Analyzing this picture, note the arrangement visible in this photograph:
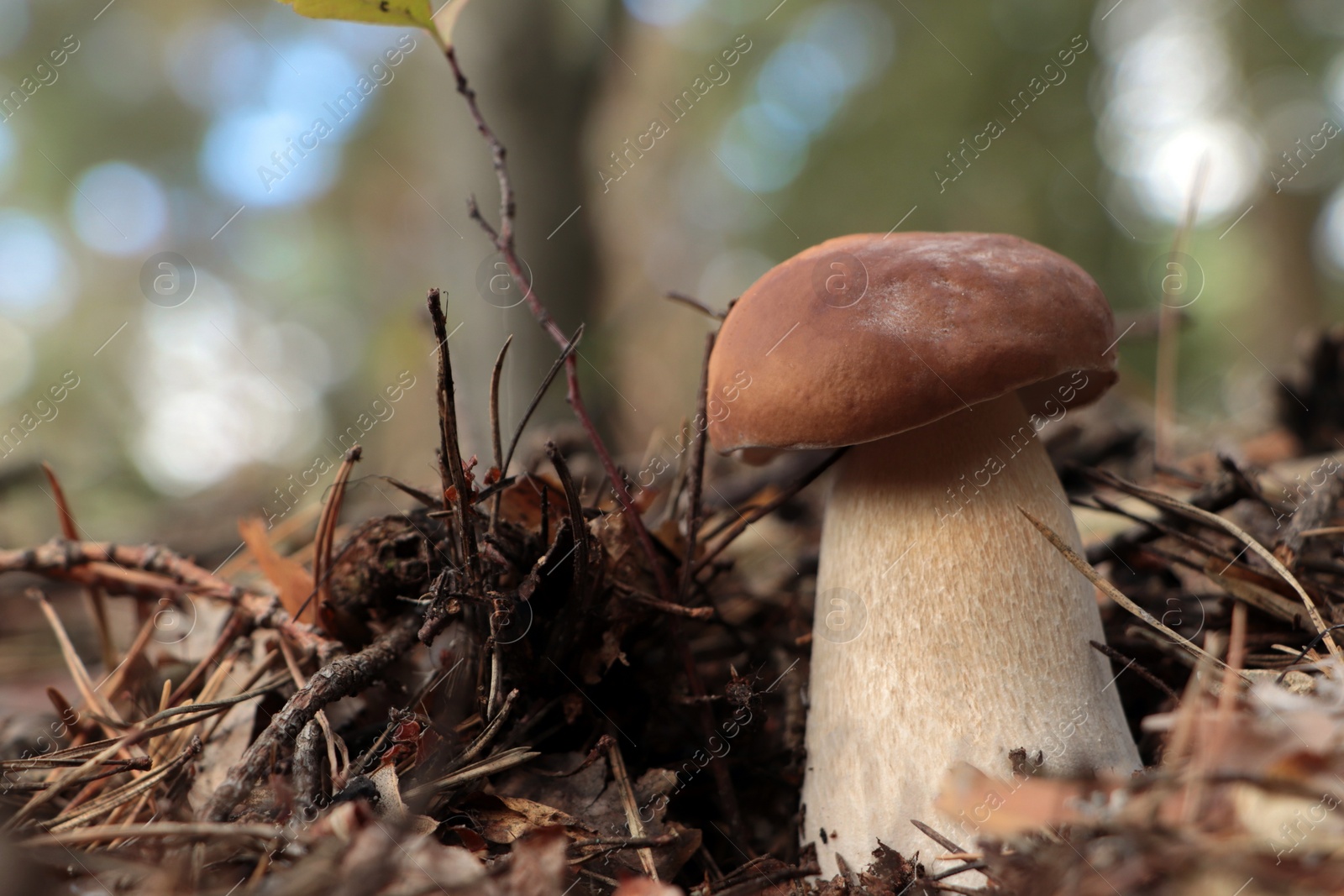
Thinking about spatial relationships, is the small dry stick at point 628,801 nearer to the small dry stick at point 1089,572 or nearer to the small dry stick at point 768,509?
the small dry stick at point 768,509

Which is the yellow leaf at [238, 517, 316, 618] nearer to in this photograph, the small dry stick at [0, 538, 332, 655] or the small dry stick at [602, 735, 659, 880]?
the small dry stick at [0, 538, 332, 655]

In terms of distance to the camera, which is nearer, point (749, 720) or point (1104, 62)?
point (749, 720)

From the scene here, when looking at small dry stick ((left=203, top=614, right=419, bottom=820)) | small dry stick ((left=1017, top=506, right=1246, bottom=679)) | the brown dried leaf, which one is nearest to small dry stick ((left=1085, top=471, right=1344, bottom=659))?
small dry stick ((left=1017, top=506, right=1246, bottom=679))

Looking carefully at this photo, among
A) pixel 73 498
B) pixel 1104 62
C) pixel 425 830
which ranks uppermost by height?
pixel 1104 62

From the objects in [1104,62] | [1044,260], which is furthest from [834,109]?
[1044,260]

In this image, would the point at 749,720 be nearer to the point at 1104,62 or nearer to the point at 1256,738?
the point at 1256,738

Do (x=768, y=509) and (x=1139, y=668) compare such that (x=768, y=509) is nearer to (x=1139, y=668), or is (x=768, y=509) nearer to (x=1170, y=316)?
(x=1139, y=668)

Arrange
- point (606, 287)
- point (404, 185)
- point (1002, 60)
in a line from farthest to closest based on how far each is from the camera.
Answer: point (404, 185), point (1002, 60), point (606, 287)
